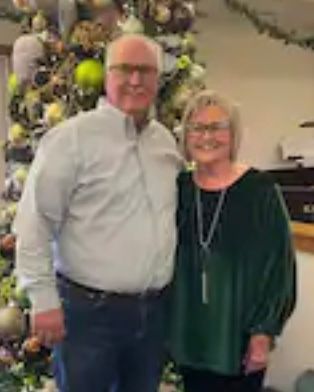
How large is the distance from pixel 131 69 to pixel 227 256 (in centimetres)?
58

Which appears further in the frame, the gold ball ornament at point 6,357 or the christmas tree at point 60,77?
the gold ball ornament at point 6,357

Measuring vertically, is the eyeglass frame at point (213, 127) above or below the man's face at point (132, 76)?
below

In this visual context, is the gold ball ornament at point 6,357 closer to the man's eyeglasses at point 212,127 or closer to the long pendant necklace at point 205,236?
the long pendant necklace at point 205,236

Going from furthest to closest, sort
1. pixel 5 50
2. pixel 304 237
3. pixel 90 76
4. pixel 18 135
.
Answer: pixel 5 50
pixel 304 237
pixel 18 135
pixel 90 76

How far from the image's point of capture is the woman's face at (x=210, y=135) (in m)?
1.93

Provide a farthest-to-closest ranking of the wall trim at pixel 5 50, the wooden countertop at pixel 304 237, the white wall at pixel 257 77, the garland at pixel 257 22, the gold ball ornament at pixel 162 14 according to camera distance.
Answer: the white wall at pixel 257 77
the garland at pixel 257 22
the wall trim at pixel 5 50
the wooden countertop at pixel 304 237
the gold ball ornament at pixel 162 14

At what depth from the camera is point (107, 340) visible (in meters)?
1.96

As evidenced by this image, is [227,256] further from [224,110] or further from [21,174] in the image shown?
[21,174]

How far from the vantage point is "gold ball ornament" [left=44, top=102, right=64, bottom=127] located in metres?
2.51

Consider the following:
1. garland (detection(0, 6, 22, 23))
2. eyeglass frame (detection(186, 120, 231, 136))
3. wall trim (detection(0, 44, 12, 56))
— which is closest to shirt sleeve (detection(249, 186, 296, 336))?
eyeglass frame (detection(186, 120, 231, 136))

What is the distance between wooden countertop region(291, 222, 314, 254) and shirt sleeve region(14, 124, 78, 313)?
1.30 metres

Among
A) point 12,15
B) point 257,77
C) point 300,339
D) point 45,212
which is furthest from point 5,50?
point 45,212

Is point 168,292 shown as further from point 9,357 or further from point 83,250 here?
point 9,357

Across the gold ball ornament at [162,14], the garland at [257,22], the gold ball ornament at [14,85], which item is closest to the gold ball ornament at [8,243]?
the gold ball ornament at [14,85]
